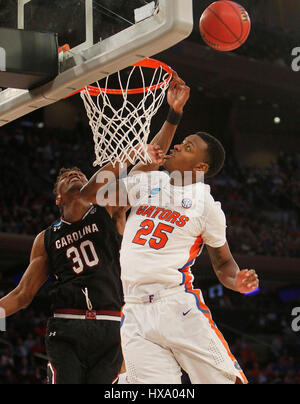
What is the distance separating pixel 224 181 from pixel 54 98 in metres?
11.4

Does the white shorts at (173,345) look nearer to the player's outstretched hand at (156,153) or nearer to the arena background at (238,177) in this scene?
the player's outstretched hand at (156,153)

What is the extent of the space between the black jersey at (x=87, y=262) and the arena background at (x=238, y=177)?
576 centimetres

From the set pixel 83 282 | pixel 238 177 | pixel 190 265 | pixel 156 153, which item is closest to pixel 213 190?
pixel 238 177

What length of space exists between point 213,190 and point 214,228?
33.4 ft

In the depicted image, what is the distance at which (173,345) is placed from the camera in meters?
3.41

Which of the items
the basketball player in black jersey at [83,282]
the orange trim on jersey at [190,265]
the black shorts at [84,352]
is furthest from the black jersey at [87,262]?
the orange trim on jersey at [190,265]

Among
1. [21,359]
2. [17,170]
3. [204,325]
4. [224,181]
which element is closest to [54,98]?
[204,325]

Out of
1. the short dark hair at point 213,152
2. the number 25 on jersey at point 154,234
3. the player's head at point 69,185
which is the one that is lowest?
the player's head at point 69,185

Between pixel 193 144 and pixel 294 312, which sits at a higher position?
pixel 193 144

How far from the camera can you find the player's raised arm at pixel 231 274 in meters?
3.49

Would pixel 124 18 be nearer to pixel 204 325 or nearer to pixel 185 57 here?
pixel 204 325

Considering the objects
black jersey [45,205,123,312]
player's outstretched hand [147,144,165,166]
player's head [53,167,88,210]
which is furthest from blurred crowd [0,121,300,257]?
player's outstretched hand [147,144,165,166]

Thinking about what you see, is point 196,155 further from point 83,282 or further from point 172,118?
point 83,282

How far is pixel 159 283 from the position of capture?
356 centimetres
